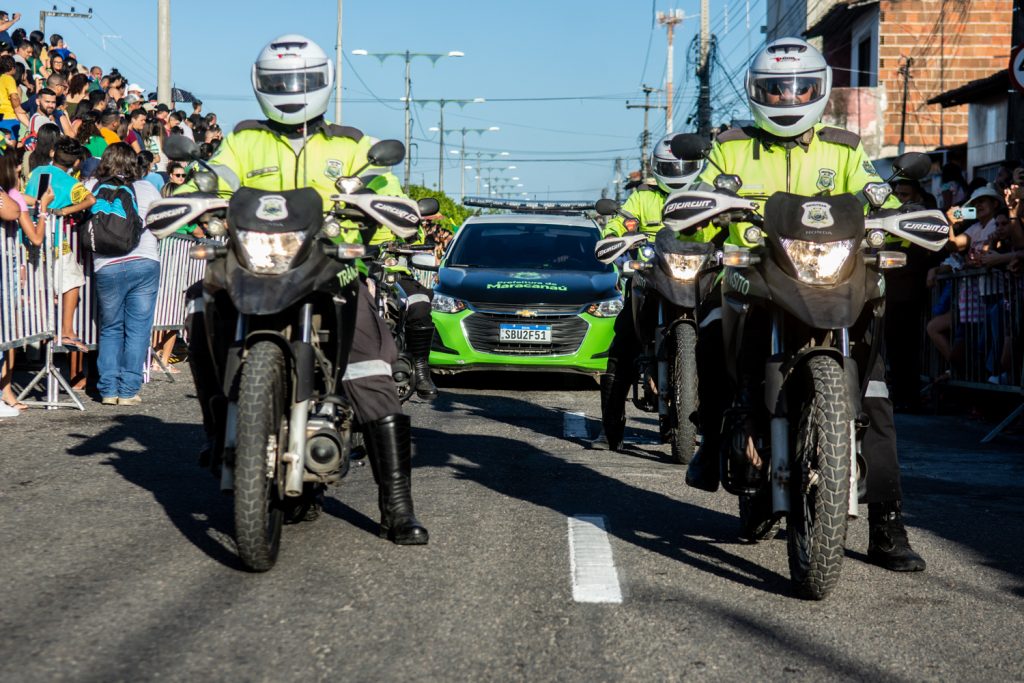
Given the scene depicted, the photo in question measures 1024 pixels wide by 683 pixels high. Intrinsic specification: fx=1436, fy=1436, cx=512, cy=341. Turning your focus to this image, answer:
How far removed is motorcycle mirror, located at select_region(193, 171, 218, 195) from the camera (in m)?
5.62

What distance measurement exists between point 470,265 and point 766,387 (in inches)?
369

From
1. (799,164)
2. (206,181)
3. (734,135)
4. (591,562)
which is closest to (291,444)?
(206,181)

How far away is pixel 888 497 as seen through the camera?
18.4 ft

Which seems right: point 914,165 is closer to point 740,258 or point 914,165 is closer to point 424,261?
point 740,258

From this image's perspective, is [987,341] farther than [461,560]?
Yes

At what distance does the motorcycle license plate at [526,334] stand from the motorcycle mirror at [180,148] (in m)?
7.60

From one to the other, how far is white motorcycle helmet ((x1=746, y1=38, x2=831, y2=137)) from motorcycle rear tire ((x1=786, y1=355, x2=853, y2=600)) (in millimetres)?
1204

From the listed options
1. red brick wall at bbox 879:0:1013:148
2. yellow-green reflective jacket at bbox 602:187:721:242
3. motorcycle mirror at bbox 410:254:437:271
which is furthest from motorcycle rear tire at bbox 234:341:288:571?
red brick wall at bbox 879:0:1013:148

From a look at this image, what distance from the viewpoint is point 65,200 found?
1126cm

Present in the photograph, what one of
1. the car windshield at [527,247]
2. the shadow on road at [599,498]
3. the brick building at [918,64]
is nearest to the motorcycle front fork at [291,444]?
the shadow on road at [599,498]

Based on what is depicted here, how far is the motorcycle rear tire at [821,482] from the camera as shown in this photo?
15.9ft

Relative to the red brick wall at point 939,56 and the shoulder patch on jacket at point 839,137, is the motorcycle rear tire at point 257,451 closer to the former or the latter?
the shoulder patch on jacket at point 839,137

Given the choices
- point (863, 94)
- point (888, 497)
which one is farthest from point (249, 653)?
point (863, 94)

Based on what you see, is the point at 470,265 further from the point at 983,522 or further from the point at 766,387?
the point at 766,387
